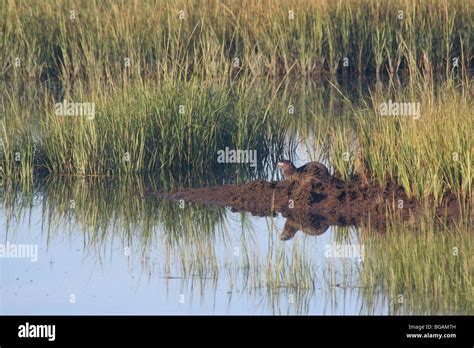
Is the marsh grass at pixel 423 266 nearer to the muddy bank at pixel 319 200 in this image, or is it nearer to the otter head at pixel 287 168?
the muddy bank at pixel 319 200

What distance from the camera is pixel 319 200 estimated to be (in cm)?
1130

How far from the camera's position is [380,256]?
930 cm

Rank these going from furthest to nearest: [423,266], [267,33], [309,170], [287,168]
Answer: [267,33] < [287,168] < [309,170] < [423,266]

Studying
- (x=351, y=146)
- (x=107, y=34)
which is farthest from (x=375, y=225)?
(x=107, y=34)

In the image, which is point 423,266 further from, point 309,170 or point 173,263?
point 309,170

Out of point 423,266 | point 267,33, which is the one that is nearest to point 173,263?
point 423,266

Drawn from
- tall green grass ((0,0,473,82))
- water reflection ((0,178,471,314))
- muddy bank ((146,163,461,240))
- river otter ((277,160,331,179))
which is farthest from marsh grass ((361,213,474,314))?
tall green grass ((0,0,473,82))

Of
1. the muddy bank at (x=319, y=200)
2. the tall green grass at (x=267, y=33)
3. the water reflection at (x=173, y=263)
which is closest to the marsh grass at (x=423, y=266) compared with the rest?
the water reflection at (x=173, y=263)

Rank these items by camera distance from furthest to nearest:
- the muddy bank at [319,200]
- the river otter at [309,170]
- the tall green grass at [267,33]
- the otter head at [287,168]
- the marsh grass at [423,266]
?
the tall green grass at [267,33]
the otter head at [287,168]
the river otter at [309,170]
the muddy bank at [319,200]
the marsh grass at [423,266]

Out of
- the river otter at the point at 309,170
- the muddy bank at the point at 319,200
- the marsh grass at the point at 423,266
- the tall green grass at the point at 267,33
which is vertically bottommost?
the marsh grass at the point at 423,266

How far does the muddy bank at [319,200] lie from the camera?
35.3 ft

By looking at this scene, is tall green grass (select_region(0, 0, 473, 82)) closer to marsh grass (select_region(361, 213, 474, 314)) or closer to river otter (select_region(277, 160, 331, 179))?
river otter (select_region(277, 160, 331, 179))

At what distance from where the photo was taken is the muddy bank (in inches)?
423

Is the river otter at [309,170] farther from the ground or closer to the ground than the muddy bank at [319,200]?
farther from the ground
